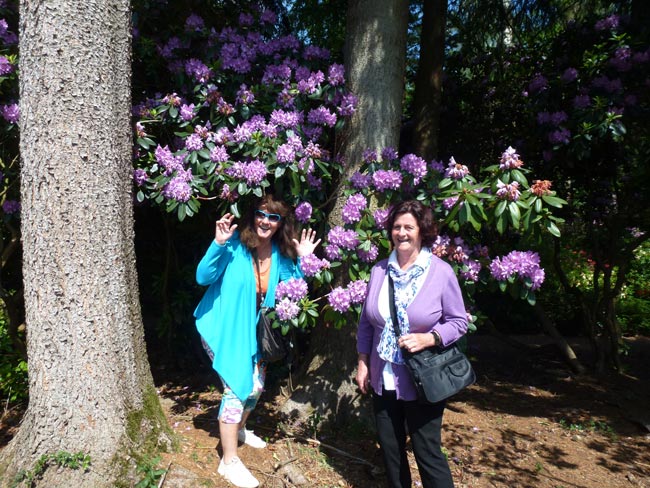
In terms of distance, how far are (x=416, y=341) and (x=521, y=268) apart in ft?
2.42

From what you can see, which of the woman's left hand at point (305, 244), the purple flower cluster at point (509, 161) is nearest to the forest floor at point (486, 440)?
the woman's left hand at point (305, 244)

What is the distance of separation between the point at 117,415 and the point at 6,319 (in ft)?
5.88

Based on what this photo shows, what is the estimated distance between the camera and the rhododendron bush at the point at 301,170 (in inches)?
101

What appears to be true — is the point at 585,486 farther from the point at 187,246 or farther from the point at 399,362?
the point at 187,246

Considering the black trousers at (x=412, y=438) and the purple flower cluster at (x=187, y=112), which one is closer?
the black trousers at (x=412, y=438)

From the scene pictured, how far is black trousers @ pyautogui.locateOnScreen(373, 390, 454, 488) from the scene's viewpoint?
2.25 meters

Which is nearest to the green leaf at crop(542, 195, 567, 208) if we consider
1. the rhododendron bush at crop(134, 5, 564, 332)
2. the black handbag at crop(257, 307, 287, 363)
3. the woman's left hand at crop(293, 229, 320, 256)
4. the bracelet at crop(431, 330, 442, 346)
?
the rhododendron bush at crop(134, 5, 564, 332)

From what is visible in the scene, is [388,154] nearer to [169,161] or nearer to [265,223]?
[265,223]

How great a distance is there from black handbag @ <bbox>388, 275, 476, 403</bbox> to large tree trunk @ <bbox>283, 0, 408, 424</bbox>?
1110mm

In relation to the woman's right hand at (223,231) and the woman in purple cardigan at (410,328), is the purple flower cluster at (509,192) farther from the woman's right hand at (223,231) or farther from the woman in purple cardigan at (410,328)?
the woman's right hand at (223,231)

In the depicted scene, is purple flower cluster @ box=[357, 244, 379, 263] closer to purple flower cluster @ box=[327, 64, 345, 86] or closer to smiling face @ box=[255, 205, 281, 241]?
smiling face @ box=[255, 205, 281, 241]

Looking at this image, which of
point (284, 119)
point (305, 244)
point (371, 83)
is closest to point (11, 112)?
point (284, 119)

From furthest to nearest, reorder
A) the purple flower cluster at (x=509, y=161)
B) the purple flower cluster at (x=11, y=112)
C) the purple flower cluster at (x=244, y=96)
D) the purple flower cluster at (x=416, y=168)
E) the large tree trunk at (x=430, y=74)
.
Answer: the large tree trunk at (x=430, y=74) → the purple flower cluster at (x=244, y=96) → the purple flower cluster at (x=11, y=112) → the purple flower cluster at (x=416, y=168) → the purple flower cluster at (x=509, y=161)

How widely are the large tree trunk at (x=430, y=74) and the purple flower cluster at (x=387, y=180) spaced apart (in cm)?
110
